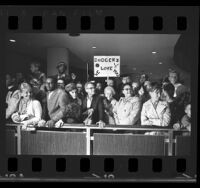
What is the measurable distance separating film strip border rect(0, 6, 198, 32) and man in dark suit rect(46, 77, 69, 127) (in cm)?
57

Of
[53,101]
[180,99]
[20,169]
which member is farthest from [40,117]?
[180,99]

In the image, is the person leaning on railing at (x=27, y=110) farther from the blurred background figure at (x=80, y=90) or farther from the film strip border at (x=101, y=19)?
the film strip border at (x=101, y=19)

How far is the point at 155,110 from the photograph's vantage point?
4727mm

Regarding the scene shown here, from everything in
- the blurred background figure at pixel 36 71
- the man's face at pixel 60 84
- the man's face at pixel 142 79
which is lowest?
the man's face at pixel 60 84

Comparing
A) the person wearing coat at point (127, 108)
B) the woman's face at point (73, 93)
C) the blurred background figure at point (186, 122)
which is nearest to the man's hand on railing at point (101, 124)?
the person wearing coat at point (127, 108)

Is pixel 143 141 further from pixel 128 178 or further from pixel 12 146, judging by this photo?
pixel 12 146

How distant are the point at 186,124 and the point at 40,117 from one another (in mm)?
1401

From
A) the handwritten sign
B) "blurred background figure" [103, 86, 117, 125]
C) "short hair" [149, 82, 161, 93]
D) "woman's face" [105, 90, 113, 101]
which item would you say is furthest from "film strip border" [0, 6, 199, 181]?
"woman's face" [105, 90, 113, 101]

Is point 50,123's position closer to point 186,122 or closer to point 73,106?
point 73,106

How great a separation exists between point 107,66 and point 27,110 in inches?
34.9

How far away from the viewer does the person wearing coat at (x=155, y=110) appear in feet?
15.4

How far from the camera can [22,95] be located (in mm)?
4742

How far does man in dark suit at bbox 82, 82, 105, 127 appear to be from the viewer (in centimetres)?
470

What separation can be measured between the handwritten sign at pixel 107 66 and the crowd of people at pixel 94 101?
0.07 metres
